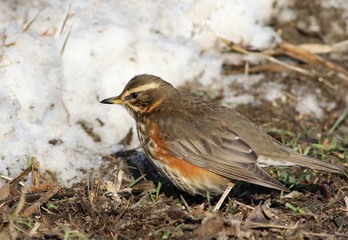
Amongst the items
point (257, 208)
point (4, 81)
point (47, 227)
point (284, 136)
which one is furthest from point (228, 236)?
point (4, 81)

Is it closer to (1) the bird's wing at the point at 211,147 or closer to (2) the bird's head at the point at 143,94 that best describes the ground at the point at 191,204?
(1) the bird's wing at the point at 211,147

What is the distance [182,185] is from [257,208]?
0.95m

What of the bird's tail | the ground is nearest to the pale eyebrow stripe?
the ground

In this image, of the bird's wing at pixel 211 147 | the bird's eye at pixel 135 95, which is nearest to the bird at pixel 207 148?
the bird's wing at pixel 211 147

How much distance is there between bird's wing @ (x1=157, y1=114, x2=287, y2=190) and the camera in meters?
6.64

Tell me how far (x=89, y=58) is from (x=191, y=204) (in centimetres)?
315

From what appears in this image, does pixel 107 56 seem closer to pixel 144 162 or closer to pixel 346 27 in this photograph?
pixel 144 162

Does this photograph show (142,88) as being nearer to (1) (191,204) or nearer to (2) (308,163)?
(1) (191,204)

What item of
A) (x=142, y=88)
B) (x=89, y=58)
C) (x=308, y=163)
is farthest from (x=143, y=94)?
(x=308, y=163)

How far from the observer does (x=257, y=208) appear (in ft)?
21.4

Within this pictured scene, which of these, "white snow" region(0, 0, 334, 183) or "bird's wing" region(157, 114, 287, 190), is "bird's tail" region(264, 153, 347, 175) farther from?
"white snow" region(0, 0, 334, 183)

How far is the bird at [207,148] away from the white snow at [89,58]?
1.35m

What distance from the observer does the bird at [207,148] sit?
6.75 meters

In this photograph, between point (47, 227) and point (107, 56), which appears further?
point (107, 56)
